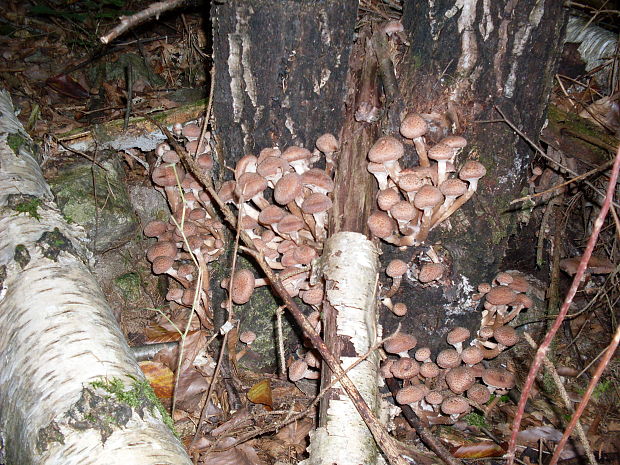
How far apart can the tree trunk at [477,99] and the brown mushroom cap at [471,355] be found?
24 centimetres

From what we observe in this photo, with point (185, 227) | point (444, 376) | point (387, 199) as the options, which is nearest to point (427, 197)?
point (387, 199)

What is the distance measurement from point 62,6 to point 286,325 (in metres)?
6.81

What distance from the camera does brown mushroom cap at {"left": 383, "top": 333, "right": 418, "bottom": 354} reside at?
3.60 m

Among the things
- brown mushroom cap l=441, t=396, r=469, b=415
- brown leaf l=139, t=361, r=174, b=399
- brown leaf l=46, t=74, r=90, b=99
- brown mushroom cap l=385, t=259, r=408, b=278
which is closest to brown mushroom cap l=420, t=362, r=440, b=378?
brown mushroom cap l=441, t=396, r=469, b=415

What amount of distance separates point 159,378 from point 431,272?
2481mm

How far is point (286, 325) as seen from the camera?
412 centimetres

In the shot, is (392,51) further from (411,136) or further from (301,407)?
(301,407)

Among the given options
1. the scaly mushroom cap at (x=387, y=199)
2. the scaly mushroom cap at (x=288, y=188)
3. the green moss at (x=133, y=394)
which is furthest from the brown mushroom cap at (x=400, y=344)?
the green moss at (x=133, y=394)

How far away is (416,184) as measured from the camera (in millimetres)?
3389

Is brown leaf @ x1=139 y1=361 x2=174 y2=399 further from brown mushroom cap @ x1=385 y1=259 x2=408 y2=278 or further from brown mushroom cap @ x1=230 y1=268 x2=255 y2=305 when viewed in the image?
brown mushroom cap @ x1=385 y1=259 x2=408 y2=278

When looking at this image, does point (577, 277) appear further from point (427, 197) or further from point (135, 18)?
point (135, 18)

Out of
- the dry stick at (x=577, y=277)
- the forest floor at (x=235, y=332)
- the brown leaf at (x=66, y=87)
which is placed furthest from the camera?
the brown leaf at (x=66, y=87)

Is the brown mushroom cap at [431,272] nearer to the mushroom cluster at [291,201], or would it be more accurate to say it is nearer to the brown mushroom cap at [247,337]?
the mushroom cluster at [291,201]

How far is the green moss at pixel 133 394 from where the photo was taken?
2.24 meters
